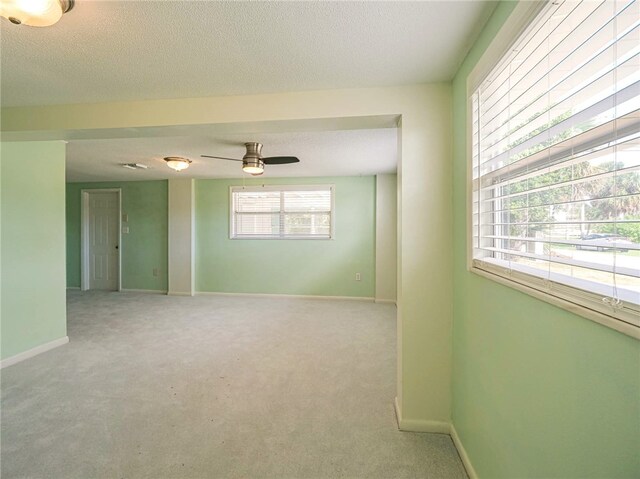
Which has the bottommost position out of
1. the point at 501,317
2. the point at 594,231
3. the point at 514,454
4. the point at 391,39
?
the point at 514,454

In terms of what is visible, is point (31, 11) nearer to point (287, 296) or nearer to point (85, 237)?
point (287, 296)

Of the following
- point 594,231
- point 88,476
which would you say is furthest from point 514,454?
point 88,476

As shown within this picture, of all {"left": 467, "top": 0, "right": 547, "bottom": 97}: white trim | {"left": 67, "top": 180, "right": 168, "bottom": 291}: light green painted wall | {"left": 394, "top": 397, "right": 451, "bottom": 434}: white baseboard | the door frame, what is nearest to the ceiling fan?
{"left": 467, "top": 0, "right": 547, "bottom": 97}: white trim

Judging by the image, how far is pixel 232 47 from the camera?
1.31 metres

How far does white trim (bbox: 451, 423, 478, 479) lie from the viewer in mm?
1306

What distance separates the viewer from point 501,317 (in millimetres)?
1052

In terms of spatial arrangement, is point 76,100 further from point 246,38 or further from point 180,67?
point 246,38

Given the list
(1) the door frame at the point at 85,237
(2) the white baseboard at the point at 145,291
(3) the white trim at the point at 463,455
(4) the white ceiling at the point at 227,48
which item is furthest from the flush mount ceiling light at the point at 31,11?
(1) the door frame at the point at 85,237

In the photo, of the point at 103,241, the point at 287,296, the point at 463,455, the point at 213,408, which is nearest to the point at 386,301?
the point at 287,296

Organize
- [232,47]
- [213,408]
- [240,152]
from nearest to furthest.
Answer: [232,47] → [213,408] → [240,152]

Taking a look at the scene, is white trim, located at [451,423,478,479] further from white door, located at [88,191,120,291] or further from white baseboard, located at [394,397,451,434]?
white door, located at [88,191,120,291]

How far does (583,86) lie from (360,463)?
184 centimetres

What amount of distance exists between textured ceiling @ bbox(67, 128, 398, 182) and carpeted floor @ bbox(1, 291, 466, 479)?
2253mm

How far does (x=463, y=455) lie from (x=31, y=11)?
9.11ft
